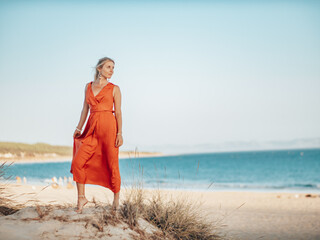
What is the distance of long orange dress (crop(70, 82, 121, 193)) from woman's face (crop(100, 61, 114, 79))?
0.17m

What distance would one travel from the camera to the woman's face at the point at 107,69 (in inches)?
170

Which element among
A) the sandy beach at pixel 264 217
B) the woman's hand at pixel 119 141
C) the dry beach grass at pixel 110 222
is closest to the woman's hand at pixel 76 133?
→ the woman's hand at pixel 119 141

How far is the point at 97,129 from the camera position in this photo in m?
4.16

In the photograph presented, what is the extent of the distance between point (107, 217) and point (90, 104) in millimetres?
1452

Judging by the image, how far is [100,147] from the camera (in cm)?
418

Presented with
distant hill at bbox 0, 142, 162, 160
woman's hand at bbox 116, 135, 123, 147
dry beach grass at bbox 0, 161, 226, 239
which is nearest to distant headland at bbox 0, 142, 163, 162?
distant hill at bbox 0, 142, 162, 160

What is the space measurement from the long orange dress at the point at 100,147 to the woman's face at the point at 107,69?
17cm

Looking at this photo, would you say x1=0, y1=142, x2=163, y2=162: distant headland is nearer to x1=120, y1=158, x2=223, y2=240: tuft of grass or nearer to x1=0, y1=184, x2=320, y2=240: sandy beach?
x1=0, y1=184, x2=320, y2=240: sandy beach

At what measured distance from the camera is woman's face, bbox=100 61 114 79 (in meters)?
4.32

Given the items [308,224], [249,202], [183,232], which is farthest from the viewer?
[249,202]

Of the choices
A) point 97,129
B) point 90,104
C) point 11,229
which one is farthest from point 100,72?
point 11,229

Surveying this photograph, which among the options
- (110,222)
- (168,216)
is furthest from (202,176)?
(110,222)

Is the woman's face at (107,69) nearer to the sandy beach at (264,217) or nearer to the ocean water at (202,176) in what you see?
the ocean water at (202,176)

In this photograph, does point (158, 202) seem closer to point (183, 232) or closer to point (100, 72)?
point (183, 232)
